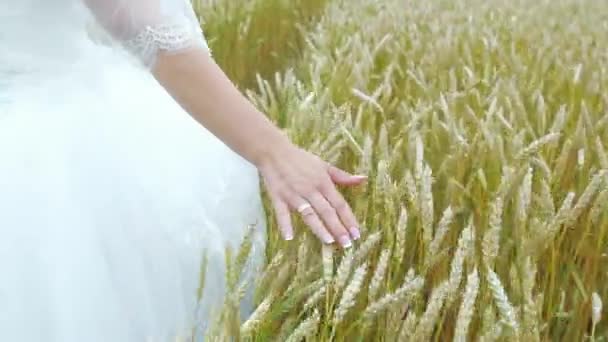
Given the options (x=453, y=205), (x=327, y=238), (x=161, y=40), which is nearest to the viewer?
(x=327, y=238)

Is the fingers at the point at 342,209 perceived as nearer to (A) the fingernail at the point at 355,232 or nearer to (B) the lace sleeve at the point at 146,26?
(A) the fingernail at the point at 355,232

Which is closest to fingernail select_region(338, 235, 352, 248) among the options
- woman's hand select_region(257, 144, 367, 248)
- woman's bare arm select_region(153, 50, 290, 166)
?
woman's hand select_region(257, 144, 367, 248)

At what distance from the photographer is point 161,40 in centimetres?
113

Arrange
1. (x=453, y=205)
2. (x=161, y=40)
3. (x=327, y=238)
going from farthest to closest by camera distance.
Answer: (x=453, y=205) → (x=161, y=40) → (x=327, y=238)

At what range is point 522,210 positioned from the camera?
3.44 ft

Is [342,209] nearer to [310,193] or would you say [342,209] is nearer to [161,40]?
[310,193]

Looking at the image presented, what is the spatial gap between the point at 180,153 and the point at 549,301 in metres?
0.56

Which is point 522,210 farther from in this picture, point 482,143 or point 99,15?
point 99,15

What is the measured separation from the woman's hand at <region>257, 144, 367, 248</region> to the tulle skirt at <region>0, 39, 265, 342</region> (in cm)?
12

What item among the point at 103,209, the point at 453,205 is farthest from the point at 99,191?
the point at 453,205

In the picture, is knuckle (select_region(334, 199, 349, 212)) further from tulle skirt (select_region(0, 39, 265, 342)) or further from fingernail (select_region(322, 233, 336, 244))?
tulle skirt (select_region(0, 39, 265, 342))

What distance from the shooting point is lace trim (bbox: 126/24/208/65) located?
1.12m

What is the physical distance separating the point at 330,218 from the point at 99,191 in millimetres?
329

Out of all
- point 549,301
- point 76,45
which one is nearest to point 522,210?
point 549,301
